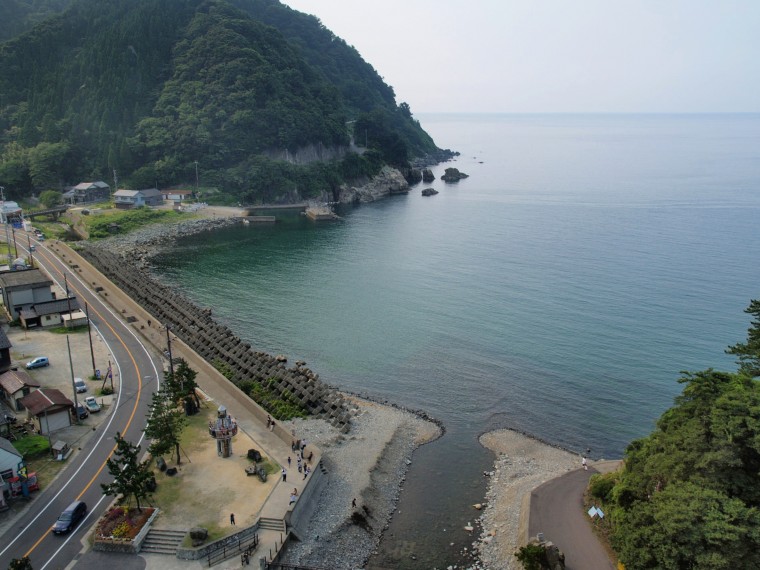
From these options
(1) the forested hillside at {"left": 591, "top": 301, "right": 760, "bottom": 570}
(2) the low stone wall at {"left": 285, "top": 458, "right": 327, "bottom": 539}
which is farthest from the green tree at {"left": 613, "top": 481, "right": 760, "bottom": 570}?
(2) the low stone wall at {"left": 285, "top": 458, "right": 327, "bottom": 539}

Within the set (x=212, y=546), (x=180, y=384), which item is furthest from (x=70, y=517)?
(x=180, y=384)

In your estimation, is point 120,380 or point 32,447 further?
point 120,380

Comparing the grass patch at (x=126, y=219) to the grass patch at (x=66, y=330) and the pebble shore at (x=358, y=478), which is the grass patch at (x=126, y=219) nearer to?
the grass patch at (x=66, y=330)

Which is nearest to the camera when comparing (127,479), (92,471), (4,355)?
(127,479)

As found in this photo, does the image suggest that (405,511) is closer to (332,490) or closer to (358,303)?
(332,490)

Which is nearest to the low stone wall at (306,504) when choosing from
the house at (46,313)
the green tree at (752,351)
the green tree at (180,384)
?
the green tree at (180,384)

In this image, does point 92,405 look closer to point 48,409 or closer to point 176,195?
point 48,409

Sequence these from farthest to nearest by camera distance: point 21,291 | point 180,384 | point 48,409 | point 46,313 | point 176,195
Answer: point 176,195 < point 21,291 < point 46,313 < point 180,384 < point 48,409

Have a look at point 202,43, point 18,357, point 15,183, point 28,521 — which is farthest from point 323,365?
point 202,43
